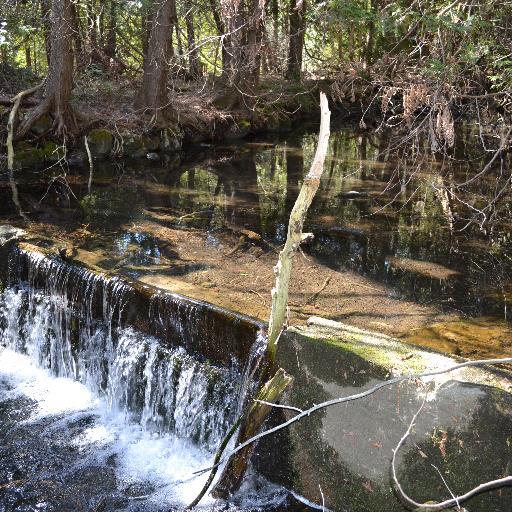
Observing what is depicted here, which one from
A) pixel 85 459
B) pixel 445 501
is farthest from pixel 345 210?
pixel 445 501

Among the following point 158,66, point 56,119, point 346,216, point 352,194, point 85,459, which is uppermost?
point 158,66

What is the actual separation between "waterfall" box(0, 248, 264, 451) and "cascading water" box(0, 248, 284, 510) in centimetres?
1

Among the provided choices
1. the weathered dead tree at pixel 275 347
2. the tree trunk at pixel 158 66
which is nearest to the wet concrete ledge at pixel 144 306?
the weathered dead tree at pixel 275 347

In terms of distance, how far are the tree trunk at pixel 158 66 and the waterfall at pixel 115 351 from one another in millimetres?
8508

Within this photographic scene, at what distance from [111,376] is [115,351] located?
255 millimetres

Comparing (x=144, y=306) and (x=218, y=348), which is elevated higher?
(x=144, y=306)

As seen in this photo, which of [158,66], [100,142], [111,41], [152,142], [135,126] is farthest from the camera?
[111,41]

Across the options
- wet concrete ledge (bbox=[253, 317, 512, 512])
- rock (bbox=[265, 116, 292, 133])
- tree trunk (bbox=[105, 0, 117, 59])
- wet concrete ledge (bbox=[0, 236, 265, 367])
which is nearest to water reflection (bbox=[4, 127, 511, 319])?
wet concrete ledge (bbox=[0, 236, 265, 367])

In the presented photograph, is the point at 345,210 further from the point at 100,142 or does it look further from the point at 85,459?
the point at 100,142

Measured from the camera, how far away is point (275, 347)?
4.35 meters

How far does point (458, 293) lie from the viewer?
6.62 m

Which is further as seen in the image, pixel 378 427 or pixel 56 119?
pixel 56 119

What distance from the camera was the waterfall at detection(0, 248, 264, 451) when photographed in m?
5.21

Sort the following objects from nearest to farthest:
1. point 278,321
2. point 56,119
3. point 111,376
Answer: point 278,321, point 111,376, point 56,119
